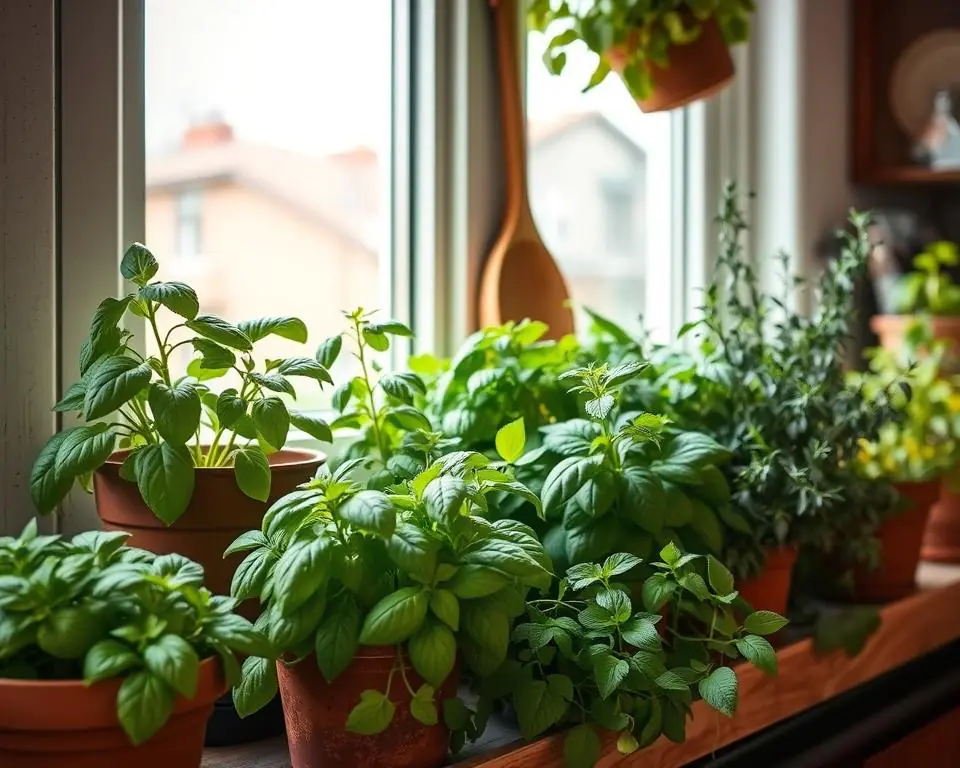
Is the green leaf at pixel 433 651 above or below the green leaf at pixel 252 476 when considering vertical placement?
below

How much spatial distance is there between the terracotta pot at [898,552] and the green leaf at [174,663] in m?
1.09

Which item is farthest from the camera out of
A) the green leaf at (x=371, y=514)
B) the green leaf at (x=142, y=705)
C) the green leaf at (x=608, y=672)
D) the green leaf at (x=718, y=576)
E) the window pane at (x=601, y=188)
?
the window pane at (x=601, y=188)

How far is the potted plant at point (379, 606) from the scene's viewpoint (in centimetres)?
81

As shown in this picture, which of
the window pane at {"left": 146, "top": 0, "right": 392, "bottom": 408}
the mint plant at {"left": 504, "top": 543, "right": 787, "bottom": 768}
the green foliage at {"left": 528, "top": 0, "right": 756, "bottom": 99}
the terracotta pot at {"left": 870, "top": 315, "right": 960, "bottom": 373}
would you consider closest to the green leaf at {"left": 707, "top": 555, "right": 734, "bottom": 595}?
the mint plant at {"left": 504, "top": 543, "right": 787, "bottom": 768}

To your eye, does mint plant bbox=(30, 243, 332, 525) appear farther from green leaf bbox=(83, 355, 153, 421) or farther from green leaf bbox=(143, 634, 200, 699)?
green leaf bbox=(143, 634, 200, 699)

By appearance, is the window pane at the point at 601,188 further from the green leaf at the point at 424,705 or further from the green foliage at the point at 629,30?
the green leaf at the point at 424,705

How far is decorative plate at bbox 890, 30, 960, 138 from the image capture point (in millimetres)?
2221

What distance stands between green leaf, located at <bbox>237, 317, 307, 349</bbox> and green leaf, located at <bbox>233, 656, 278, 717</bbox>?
0.29m

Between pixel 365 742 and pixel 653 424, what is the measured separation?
400mm

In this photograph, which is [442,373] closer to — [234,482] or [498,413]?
[498,413]

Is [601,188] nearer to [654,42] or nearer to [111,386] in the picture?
[654,42]

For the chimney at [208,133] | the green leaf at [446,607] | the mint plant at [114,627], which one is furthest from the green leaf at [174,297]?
the chimney at [208,133]

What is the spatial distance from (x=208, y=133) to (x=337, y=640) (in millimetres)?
758

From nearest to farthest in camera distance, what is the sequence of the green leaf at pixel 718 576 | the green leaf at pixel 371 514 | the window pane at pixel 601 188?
the green leaf at pixel 371 514
the green leaf at pixel 718 576
the window pane at pixel 601 188
